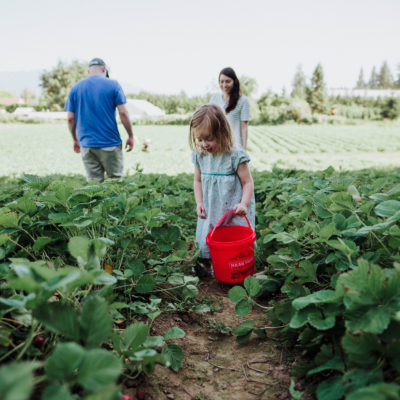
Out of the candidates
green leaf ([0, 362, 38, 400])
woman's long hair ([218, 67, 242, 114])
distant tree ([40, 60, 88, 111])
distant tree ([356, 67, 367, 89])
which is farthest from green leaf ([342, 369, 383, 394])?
Result: distant tree ([356, 67, 367, 89])

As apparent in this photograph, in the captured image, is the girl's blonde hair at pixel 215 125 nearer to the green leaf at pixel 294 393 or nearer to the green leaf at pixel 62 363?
the green leaf at pixel 294 393

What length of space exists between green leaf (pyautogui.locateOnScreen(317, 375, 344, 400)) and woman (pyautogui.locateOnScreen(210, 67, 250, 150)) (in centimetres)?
336

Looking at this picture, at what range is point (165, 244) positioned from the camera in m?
1.88

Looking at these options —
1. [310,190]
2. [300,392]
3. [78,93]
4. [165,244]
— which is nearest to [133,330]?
[300,392]

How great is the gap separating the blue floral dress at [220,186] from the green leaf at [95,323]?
1.71 m

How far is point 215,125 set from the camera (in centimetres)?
233

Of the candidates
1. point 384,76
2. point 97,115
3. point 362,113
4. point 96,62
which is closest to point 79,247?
point 97,115

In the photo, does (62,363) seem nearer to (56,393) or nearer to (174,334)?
(56,393)

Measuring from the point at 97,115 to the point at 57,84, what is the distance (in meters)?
55.7

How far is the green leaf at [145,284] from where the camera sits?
1.69m

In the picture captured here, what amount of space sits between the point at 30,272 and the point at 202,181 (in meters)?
1.91

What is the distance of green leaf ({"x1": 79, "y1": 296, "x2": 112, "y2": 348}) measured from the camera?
849 millimetres

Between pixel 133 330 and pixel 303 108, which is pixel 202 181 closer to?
pixel 133 330

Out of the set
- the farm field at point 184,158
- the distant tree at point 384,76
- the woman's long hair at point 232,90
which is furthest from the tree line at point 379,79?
the woman's long hair at point 232,90
